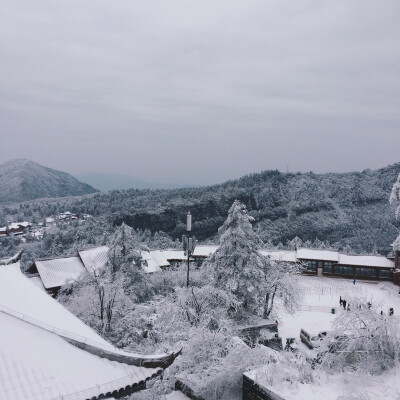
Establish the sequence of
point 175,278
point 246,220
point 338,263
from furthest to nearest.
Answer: point 338,263
point 175,278
point 246,220

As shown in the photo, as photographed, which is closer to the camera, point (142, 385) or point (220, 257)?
point (142, 385)

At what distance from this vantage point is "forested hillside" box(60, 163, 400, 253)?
112 metres

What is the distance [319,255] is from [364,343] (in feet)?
117

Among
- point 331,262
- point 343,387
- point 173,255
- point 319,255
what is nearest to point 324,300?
point 331,262

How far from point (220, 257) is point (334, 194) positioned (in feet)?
447

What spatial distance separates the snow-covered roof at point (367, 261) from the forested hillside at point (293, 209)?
160ft

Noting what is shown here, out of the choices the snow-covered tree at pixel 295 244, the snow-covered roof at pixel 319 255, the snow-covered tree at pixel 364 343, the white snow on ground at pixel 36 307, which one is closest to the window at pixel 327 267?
the snow-covered roof at pixel 319 255

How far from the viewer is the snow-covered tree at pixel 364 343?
10336 millimetres

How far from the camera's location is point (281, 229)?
111 metres

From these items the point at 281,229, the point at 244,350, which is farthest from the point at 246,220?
the point at 281,229

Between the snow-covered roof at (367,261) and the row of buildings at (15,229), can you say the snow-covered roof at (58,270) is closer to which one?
the snow-covered roof at (367,261)

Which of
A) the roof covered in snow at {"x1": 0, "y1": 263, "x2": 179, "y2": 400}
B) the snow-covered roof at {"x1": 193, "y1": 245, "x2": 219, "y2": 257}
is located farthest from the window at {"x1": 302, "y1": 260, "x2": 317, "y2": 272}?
the roof covered in snow at {"x1": 0, "y1": 263, "x2": 179, "y2": 400}

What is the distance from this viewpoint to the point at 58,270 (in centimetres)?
3428

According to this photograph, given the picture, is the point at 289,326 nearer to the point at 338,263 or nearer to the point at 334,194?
the point at 338,263
